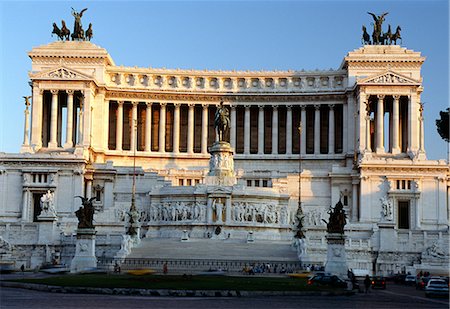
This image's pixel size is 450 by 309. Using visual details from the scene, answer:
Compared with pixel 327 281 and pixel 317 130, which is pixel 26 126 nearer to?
Result: pixel 317 130

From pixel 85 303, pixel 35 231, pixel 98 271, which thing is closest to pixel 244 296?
pixel 85 303

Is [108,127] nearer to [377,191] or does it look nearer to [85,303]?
[377,191]

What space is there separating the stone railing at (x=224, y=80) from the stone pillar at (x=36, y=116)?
31.2ft

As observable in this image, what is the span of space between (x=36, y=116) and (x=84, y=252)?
43854 mm

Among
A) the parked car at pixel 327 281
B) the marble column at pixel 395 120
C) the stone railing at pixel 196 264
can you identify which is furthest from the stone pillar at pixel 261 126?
the parked car at pixel 327 281

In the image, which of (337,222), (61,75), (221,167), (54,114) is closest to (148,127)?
(54,114)

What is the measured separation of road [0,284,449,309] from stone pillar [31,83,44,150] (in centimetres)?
5974

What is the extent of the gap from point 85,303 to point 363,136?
7068 centimetres

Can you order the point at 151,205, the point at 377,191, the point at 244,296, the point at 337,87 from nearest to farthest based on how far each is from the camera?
the point at 244,296 < the point at 151,205 < the point at 377,191 < the point at 337,87

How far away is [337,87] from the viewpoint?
358ft

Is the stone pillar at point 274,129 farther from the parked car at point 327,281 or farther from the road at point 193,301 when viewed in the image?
the road at point 193,301

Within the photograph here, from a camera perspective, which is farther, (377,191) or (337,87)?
(337,87)

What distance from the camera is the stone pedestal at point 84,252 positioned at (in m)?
62.2

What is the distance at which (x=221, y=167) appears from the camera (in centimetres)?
8812
